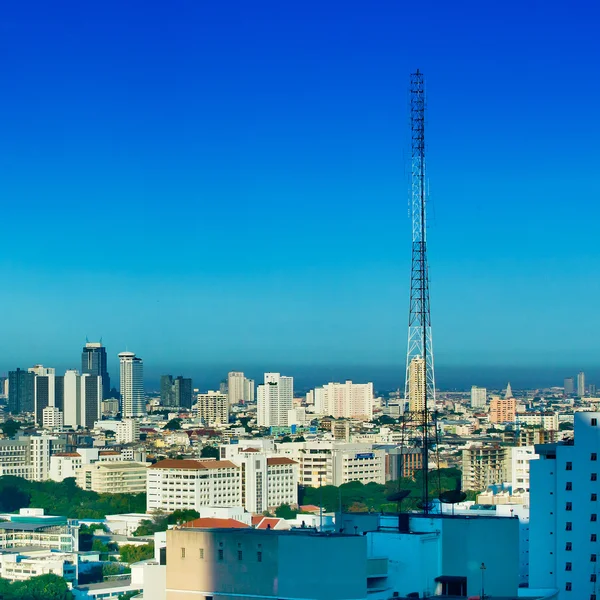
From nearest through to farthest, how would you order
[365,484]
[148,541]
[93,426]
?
[148,541]
[365,484]
[93,426]

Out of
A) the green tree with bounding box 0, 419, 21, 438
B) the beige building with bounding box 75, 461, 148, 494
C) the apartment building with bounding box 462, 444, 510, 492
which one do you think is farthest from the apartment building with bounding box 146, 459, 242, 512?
the green tree with bounding box 0, 419, 21, 438

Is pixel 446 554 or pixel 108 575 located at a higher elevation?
pixel 446 554

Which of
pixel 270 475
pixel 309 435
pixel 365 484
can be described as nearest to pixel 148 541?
pixel 270 475

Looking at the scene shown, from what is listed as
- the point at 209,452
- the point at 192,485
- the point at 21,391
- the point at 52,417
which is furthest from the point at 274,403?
the point at 192,485

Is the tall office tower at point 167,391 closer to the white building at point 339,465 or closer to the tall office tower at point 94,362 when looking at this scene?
the tall office tower at point 94,362

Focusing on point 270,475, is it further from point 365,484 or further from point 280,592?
point 280,592

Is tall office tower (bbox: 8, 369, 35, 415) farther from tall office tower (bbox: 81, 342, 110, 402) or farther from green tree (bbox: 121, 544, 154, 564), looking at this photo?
green tree (bbox: 121, 544, 154, 564)

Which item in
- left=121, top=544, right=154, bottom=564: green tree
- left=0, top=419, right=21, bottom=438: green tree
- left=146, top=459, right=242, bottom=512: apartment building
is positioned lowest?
left=121, top=544, right=154, bottom=564: green tree

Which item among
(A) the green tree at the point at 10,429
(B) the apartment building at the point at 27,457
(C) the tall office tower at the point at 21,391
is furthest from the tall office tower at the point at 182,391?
(B) the apartment building at the point at 27,457
